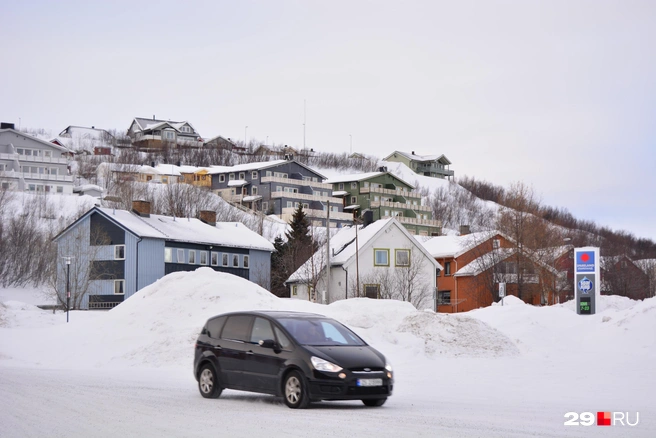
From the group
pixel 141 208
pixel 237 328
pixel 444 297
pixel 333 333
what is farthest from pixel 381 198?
pixel 333 333

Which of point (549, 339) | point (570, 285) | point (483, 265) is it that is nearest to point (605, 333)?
point (549, 339)

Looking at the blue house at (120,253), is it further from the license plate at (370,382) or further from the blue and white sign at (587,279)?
the license plate at (370,382)

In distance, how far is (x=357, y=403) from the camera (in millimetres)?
15211

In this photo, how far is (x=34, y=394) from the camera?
1552 cm

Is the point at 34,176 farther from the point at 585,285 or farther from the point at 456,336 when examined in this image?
the point at 456,336

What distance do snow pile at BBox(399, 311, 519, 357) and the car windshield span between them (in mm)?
10676

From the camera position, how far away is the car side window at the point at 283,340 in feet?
46.9

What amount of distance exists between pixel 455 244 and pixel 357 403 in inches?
2346

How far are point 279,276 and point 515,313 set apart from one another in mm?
44208

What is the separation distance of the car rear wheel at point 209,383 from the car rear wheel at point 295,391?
2.00m

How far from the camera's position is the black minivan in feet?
44.9

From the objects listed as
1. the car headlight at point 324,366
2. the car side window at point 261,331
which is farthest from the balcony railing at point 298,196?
the car headlight at point 324,366

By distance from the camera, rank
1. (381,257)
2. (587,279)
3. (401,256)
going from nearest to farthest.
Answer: (587,279), (381,257), (401,256)

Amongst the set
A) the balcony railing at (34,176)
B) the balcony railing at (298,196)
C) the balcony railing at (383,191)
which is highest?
the balcony railing at (34,176)
